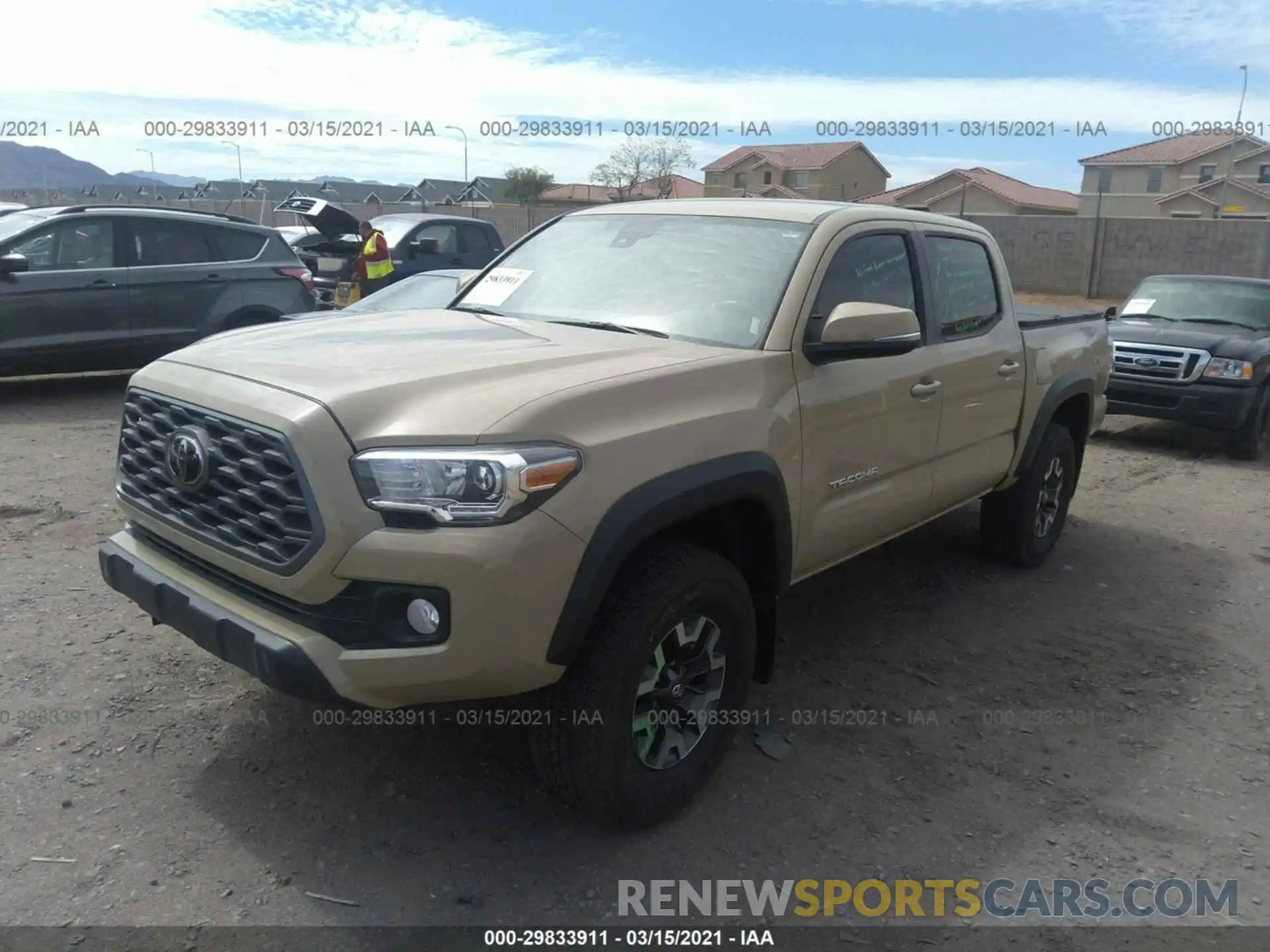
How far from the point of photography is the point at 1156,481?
26.4 feet

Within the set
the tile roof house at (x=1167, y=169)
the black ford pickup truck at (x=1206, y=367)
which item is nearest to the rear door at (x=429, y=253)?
the black ford pickup truck at (x=1206, y=367)

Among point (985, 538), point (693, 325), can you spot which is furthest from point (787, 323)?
point (985, 538)

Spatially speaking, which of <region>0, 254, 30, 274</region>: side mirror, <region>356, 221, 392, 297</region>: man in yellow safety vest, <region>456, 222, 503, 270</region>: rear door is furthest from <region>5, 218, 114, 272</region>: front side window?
<region>456, 222, 503, 270</region>: rear door

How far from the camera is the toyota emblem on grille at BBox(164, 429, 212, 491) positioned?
9.43 ft

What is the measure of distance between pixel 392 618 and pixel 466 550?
284mm

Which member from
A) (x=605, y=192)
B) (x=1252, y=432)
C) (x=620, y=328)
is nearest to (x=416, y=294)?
(x=620, y=328)

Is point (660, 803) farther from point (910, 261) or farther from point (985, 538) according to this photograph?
point (985, 538)

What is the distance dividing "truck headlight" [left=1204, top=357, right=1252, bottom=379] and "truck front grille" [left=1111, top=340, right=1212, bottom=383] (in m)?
0.05

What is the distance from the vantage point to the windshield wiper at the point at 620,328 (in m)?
3.56

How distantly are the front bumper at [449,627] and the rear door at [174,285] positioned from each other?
24.2 ft

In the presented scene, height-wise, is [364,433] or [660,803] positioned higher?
[364,433]

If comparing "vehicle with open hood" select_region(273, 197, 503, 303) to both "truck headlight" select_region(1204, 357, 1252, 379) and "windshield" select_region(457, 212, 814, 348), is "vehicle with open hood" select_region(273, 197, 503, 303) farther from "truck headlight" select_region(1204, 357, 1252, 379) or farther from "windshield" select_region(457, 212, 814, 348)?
"windshield" select_region(457, 212, 814, 348)

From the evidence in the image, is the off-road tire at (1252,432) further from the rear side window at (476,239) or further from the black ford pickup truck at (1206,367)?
the rear side window at (476,239)

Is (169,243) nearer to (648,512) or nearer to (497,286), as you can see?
(497,286)
